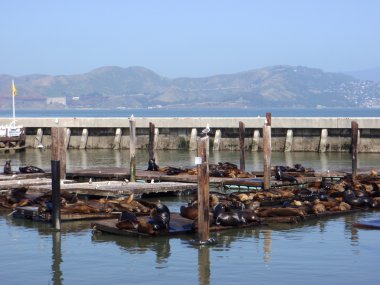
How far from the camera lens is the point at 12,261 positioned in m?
16.3

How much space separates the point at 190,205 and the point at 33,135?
31.4 meters

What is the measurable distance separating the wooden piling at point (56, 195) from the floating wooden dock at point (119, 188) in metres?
4.22

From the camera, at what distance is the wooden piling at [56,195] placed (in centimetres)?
1906

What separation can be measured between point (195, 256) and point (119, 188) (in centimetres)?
795

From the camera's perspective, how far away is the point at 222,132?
46031mm

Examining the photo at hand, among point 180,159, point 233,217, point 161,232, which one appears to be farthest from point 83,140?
point 161,232

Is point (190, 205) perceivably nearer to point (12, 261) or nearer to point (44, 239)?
point (44, 239)

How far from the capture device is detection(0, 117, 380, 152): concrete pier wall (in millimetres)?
42375

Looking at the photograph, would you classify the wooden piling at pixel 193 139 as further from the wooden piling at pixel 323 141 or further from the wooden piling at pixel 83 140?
the wooden piling at pixel 323 141

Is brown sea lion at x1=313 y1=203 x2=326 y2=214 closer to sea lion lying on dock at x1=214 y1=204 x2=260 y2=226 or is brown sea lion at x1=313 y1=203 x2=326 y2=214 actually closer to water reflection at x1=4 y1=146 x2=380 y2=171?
sea lion lying on dock at x1=214 y1=204 x2=260 y2=226

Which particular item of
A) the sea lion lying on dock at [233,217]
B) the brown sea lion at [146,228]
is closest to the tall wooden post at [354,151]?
the sea lion lying on dock at [233,217]

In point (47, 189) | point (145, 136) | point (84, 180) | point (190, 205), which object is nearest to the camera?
point (190, 205)

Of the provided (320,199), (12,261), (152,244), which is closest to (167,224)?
(152,244)

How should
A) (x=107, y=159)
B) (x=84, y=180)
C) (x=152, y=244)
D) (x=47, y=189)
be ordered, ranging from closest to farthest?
(x=152, y=244) → (x=47, y=189) → (x=84, y=180) → (x=107, y=159)
